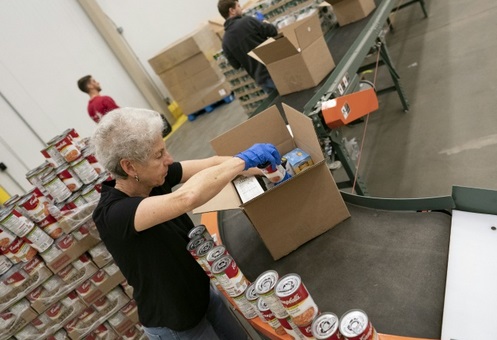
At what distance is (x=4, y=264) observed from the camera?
88.5 inches

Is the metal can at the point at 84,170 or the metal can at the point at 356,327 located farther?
the metal can at the point at 84,170

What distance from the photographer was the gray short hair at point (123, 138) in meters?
1.25

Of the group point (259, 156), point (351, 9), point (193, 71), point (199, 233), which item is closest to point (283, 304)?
point (199, 233)

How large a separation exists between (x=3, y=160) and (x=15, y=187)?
1.26 feet

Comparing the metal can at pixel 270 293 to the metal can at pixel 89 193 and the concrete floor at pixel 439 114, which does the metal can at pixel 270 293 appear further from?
the concrete floor at pixel 439 114

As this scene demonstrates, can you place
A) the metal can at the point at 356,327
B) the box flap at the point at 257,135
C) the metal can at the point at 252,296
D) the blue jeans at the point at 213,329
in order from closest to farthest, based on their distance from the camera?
the metal can at the point at 356,327 → the metal can at the point at 252,296 → the blue jeans at the point at 213,329 → the box flap at the point at 257,135

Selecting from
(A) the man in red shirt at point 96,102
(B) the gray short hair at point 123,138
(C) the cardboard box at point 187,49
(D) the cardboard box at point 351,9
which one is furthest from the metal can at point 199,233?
(C) the cardboard box at point 187,49

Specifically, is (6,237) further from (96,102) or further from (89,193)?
(96,102)

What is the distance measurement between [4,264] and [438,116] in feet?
12.5

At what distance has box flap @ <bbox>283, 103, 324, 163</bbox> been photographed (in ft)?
4.85

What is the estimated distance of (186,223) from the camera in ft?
5.37

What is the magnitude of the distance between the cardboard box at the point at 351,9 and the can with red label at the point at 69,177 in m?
2.90

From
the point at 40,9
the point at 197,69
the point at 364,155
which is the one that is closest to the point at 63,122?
the point at 40,9

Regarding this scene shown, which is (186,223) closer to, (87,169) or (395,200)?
(395,200)
